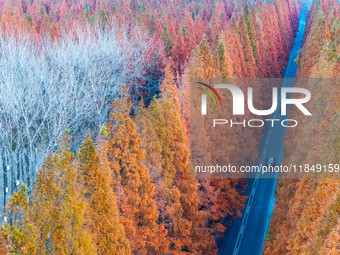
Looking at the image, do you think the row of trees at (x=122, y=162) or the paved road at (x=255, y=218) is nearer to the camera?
the row of trees at (x=122, y=162)

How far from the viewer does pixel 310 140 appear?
22.2 meters

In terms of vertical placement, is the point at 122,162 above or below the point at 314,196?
above

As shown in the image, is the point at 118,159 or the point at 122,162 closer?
the point at 122,162

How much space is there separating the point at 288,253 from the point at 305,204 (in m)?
2.41

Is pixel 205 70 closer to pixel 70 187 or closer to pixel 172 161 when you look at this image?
pixel 172 161

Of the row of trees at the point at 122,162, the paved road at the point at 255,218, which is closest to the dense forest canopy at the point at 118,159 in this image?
the row of trees at the point at 122,162

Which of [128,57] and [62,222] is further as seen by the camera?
[128,57]

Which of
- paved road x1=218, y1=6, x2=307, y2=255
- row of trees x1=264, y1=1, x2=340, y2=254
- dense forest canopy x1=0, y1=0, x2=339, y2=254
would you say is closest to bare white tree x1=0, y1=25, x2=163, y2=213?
dense forest canopy x1=0, y1=0, x2=339, y2=254

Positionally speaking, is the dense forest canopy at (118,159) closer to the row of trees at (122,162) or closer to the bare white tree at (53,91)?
the row of trees at (122,162)

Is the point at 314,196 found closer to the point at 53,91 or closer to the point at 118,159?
the point at 118,159

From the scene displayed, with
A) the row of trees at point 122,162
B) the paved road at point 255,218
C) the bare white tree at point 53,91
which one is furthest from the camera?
the paved road at point 255,218

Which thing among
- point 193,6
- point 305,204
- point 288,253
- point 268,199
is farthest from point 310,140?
point 193,6

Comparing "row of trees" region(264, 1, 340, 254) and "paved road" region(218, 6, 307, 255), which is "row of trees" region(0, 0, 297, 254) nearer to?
"paved road" region(218, 6, 307, 255)

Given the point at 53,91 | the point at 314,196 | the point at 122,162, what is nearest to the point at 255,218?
the point at 314,196
